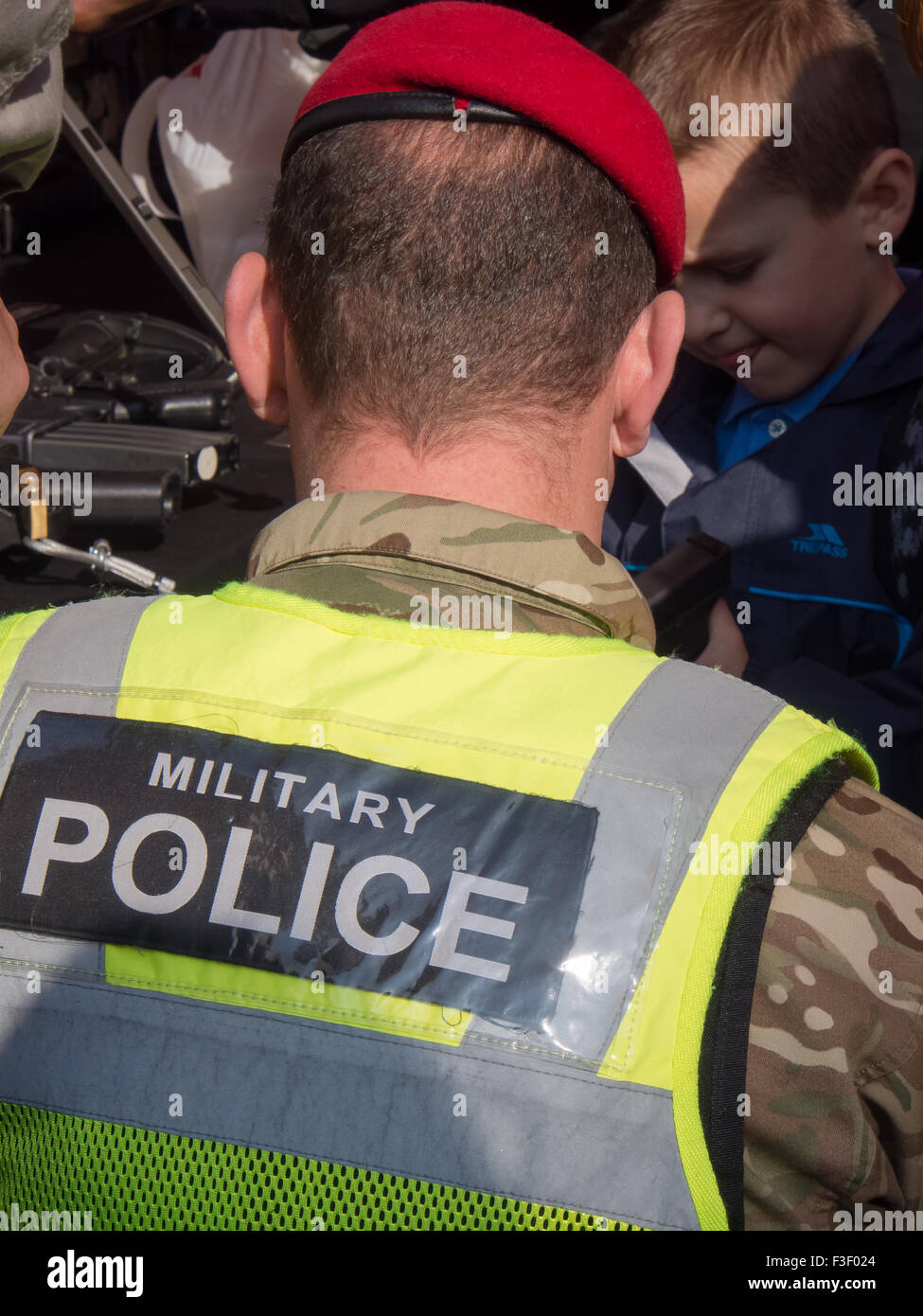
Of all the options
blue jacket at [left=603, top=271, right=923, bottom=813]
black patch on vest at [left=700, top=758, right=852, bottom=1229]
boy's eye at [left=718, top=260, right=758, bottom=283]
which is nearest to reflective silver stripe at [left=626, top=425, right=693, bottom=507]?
blue jacket at [left=603, top=271, right=923, bottom=813]

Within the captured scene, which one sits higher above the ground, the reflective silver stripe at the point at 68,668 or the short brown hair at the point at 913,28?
the short brown hair at the point at 913,28

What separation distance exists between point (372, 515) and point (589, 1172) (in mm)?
410

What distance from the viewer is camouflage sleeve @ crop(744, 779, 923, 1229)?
2.06 ft

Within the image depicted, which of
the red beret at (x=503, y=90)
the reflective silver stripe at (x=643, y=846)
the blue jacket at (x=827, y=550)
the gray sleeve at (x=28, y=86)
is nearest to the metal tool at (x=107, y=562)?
the gray sleeve at (x=28, y=86)

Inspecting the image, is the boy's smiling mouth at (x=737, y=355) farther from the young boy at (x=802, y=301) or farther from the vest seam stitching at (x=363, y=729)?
the vest seam stitching at (x=363, y=729)

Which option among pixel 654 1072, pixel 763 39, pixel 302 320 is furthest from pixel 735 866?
pixel 763 39

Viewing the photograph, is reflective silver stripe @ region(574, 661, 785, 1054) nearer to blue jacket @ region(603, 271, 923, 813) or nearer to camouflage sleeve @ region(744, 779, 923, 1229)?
camouflage sleeve @ region(744, 779, 923, 1229)

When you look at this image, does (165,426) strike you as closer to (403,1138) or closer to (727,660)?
(727,660)

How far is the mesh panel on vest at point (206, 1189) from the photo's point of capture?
611 millimetres

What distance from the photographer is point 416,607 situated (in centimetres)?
75

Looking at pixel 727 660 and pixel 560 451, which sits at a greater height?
pixel 560 451

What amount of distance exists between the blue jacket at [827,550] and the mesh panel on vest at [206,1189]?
2.39 feet

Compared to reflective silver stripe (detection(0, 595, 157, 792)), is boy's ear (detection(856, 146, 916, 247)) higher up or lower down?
higher up

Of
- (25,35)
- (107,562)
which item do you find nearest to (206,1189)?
(25,35)
